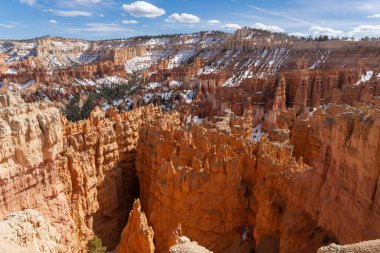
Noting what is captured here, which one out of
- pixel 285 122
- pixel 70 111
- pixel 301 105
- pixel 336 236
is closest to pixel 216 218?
pixel 336 236

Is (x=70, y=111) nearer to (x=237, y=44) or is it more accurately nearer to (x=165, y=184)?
(x=165, y=184)

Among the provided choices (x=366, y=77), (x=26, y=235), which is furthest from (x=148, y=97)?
(x=26, y=235)

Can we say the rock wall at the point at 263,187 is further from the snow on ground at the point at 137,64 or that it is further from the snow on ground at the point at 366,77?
the snow on ground at the point at 137,64

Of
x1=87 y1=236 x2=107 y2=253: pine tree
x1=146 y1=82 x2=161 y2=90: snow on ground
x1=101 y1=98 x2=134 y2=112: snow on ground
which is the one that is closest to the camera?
x1=87 y1=236 x2=107 y2=253: pine tree

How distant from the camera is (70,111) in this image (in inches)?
2272

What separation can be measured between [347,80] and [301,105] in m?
9.09

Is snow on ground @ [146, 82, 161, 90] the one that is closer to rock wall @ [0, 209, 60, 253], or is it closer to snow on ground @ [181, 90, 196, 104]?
snow on ground @ [181, 90, 196, 104]

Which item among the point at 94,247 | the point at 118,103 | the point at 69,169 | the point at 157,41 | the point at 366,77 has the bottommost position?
the point at 94,247

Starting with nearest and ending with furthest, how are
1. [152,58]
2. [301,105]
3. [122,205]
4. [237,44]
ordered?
[122,205], [301,105], [237,44], [152,58]

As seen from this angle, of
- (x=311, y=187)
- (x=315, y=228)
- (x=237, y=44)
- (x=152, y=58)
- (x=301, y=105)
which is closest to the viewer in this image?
(x=315, y=228)

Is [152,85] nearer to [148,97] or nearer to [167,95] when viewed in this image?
[148,97]

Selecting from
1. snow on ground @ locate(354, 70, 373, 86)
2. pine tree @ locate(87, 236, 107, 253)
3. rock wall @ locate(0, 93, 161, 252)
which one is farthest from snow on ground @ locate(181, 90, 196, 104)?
pine tree @ locate(87, 236, 107, 253)

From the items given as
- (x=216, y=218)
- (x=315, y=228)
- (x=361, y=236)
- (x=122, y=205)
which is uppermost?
(x=361, y=236)

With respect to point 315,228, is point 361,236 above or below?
above
